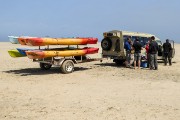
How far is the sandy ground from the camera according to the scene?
836cm

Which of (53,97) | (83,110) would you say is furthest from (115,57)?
(83,110)

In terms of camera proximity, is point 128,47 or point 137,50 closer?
point 137,50

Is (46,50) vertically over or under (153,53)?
over

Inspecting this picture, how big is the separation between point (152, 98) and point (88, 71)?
7.51 metres

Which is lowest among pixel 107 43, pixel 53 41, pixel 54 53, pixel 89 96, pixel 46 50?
pixel 89 96

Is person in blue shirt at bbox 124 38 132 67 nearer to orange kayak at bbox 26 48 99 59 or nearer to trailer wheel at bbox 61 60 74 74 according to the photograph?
orange kayak at bbox 26 48 99 59

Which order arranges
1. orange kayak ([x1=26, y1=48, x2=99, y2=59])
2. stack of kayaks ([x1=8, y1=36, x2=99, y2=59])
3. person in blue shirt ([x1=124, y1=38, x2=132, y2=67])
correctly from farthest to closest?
person in blue shirt ([x1=124, y1=38, x2=132, y2=67]), stack of kayaks ([x1=8, y1=36, x2=99, y2=59]), orange kayak ([x1=26, y1=48, x2=99, y2=59])

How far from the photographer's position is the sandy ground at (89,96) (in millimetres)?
8359

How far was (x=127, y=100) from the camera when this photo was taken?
1007 cm

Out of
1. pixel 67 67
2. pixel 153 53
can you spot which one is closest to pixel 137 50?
pixel 153 53

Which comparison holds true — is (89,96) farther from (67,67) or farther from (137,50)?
(137,50)

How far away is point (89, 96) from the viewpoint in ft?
35.2

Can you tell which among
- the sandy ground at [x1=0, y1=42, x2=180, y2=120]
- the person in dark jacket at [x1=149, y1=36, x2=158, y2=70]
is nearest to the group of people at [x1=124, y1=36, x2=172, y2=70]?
the person in dark jacket at [x1=149, y1=36, x2=158, y2=70]

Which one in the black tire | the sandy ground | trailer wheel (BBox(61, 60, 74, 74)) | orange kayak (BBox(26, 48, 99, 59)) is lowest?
the sandy ground
